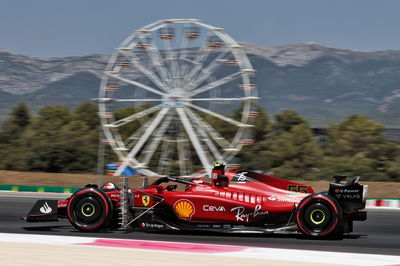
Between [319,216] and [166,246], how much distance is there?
274 centimetres

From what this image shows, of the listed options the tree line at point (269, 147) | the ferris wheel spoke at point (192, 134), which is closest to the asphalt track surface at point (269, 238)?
the ferris wheel spoke at point (192, 134)

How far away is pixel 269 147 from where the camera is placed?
6412cm

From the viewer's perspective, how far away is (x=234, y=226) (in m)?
10.6

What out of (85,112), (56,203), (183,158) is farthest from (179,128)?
(85,112)

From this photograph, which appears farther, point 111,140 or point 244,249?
point 111,140

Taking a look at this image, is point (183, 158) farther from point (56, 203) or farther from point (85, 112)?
point (85, 112)

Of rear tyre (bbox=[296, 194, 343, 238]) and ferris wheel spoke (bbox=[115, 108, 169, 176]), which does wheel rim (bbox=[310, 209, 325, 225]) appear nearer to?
rear tyre (bbox=[296, 194, 343, 238])

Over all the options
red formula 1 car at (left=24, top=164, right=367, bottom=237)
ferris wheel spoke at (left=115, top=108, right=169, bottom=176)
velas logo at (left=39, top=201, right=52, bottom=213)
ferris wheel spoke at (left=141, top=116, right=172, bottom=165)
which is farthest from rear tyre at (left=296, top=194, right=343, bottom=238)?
ferris wheel spoke at (left=141, top=116, right=172, bottom=165)

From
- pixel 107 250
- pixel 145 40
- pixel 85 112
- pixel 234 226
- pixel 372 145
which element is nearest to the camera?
pixel 107 250

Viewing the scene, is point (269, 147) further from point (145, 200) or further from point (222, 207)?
point (222, 207)

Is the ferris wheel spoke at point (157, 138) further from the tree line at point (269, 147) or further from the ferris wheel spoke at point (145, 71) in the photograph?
the tree line at point (269, 147)

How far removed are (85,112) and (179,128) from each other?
44.6 metres

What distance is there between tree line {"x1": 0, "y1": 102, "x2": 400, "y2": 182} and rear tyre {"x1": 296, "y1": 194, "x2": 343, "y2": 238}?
1499 inches

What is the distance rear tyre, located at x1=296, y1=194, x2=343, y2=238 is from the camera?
1016cm
